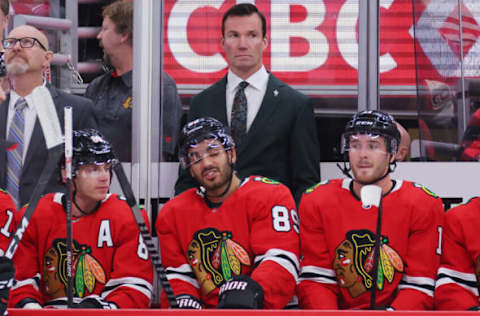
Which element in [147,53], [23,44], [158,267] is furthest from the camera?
[147,53]

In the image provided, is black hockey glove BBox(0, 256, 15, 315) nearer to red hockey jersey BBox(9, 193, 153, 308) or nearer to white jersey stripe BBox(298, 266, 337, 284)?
red hockey jersey BBox(9, 193, 153, 308)

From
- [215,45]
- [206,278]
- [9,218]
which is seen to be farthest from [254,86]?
[9,218]

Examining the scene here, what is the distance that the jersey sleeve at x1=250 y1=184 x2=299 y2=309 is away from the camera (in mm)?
2465

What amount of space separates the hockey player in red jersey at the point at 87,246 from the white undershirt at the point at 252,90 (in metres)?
0.64

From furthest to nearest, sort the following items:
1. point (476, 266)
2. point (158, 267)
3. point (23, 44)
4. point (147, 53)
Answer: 1. point (147, 53)
2. point (23, 44)
3. point (476, 266)
4. point (158, 267)

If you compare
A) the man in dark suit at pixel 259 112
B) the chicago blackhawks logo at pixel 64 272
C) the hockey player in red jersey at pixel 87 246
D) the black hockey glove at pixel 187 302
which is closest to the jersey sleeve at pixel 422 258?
the man in dark suit at pixel 259 112

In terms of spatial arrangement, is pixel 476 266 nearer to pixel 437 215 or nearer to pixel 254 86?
pixel 437 215

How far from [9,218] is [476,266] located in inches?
67.0

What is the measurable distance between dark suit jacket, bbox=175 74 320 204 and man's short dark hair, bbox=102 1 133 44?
56 cm

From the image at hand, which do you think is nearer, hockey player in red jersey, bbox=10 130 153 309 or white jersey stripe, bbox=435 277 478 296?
white jersey stripe, bbox=435 277 478 296

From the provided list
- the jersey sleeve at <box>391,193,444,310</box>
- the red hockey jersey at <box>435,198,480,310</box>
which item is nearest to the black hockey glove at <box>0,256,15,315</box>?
the jersey sleeve at <box>391,193,444,310</box>

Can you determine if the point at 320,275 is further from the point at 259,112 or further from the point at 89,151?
the point at 89,151

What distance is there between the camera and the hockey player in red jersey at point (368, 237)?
8.39 ft

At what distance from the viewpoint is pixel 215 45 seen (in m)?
3.30
